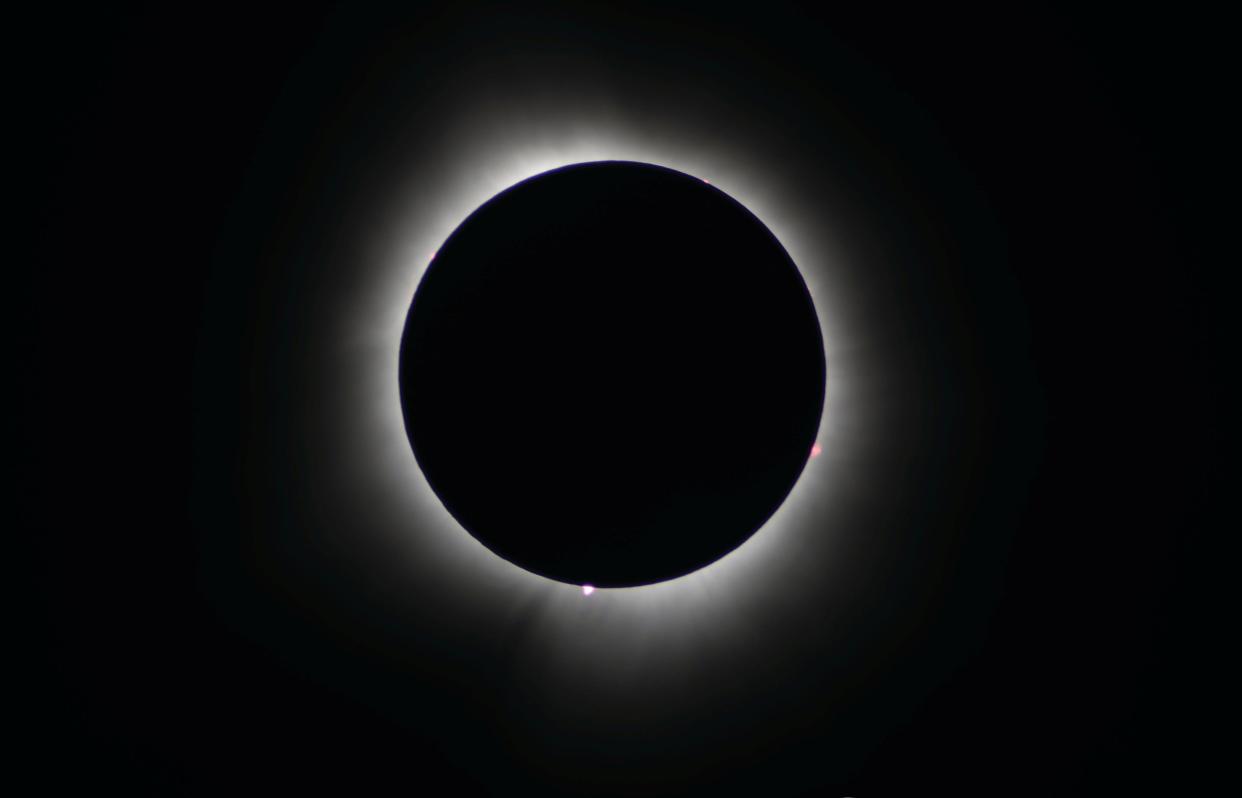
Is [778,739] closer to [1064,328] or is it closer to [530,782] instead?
[530,782]

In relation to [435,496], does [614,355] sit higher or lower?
higher

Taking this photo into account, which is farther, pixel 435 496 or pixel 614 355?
pixel 435 496

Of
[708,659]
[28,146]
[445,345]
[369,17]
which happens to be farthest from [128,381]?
[708,659]

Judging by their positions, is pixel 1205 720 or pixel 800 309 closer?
pixel 800 309

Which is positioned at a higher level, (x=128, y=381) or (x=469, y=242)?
(x=469, y=242)
